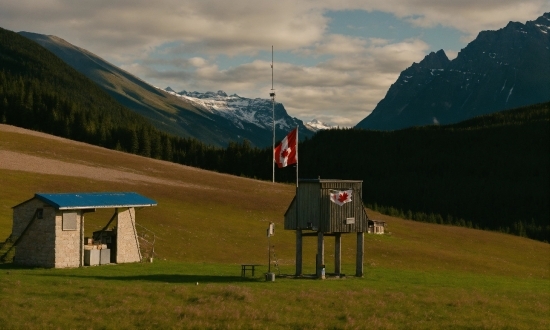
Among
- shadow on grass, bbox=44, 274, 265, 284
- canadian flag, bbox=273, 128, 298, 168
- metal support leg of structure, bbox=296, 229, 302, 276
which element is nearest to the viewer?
shadow on grass, bbox=44, 274, 265, 284

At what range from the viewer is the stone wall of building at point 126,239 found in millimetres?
60812

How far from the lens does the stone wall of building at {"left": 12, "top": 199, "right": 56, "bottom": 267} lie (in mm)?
54875

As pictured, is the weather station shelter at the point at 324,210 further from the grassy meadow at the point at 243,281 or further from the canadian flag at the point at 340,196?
the grassy meadow at the point at 243,281

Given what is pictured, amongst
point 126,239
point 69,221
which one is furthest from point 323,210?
point 69,221

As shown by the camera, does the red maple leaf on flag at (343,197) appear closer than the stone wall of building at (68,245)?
Yes

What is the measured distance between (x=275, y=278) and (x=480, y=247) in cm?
6097

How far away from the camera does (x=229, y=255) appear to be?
2852 inches

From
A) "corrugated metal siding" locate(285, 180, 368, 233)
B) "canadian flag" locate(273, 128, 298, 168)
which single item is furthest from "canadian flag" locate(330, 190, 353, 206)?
"canadian flag" locate(273, 128, 298, 168)

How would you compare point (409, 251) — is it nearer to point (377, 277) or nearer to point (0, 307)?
point (377, 277)

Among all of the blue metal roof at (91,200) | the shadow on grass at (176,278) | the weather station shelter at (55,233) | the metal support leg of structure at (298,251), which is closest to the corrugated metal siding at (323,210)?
the metal support leg of structure at (298,251)

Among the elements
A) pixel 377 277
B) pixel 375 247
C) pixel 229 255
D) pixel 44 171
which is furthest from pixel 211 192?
pixel 377 277

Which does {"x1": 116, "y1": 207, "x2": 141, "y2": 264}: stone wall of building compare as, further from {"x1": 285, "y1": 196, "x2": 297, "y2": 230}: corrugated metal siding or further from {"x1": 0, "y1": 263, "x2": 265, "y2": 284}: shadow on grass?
{"x1": 285, "y1": 196, "x2": 297, "y2": 230}: corrugated metal siding

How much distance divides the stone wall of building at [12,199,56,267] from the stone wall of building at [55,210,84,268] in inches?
12.4

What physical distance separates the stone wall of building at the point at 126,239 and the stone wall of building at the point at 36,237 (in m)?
6.78
